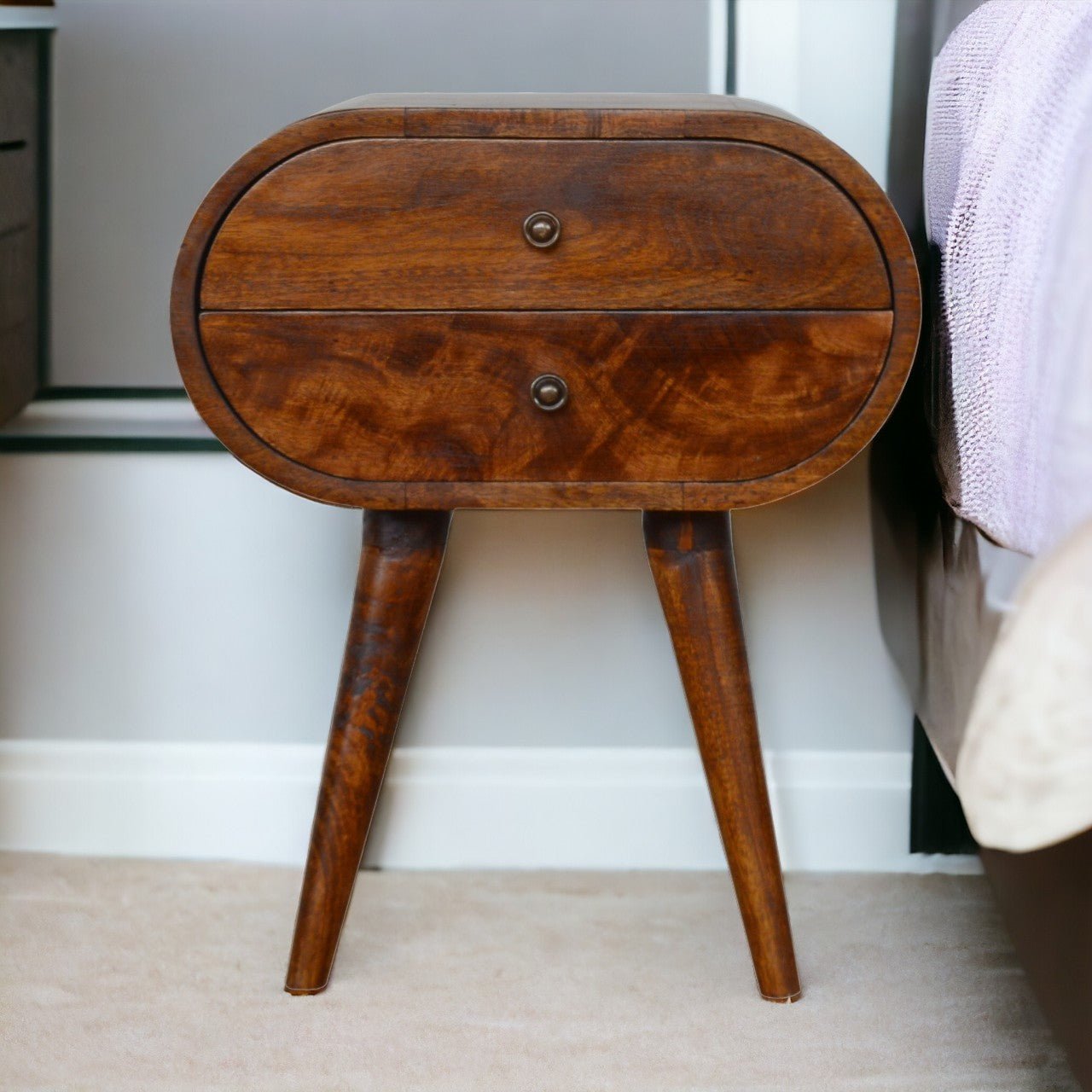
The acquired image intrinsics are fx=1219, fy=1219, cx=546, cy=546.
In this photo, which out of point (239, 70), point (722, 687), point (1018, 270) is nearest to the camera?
point (1018, 270)

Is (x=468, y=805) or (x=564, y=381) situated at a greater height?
(x=564, y=381)

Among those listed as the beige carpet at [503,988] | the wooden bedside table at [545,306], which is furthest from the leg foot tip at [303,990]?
the wooden bedside table at [545,306]

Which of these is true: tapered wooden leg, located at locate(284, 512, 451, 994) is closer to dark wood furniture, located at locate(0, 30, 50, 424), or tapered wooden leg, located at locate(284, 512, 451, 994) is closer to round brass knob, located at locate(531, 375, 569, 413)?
round brass knob, located at locate(531, 375, 569, 413)

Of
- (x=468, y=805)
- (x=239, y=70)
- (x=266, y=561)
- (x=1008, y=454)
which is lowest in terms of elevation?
(x=468, y=805)

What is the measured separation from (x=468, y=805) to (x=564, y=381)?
483 millimetres

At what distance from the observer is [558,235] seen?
2.22 feet

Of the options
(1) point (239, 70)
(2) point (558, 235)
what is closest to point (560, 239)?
(2) point (558, 235)

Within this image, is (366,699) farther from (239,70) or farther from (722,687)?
(239,70)

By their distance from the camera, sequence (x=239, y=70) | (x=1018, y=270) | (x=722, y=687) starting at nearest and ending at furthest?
(x=1018, y=270), (x=722, y=687), (x=239, y=70)

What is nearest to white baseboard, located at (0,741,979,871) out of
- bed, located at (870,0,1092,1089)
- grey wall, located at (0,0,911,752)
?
grey wall, located at (0,0,911,752)

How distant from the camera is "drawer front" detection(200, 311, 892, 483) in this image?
0.68 metres

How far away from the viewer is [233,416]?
0.69 metres

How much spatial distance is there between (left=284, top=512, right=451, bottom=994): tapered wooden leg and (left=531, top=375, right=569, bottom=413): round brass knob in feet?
0.41

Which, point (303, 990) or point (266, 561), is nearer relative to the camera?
point (303, 990)
